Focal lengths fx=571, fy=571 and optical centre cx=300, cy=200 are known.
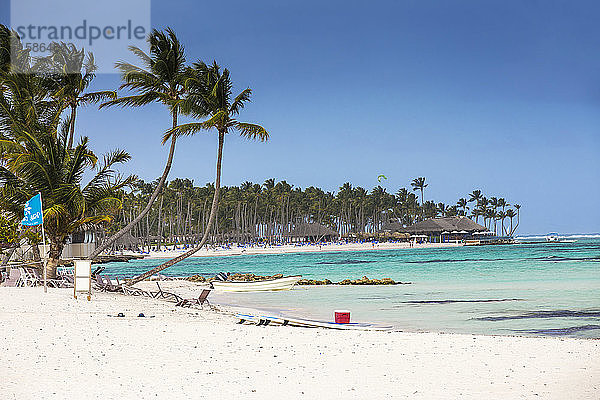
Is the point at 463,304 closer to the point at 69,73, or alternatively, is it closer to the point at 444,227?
the point at 69,73

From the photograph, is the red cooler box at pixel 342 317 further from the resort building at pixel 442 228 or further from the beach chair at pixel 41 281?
the resort building at pixel 442 228

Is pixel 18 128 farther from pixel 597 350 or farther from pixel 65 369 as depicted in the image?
pixel 597 350

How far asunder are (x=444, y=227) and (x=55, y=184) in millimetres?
98665

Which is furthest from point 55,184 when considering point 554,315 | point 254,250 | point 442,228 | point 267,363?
point 442,228

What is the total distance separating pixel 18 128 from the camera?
18.0 m

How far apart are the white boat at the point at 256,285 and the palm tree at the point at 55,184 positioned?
6682 mm

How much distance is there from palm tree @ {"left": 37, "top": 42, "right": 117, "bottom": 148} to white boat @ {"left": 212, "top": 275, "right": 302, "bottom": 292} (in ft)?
26.6

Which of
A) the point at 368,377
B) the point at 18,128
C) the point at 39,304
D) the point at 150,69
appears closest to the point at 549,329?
the point at 368,377

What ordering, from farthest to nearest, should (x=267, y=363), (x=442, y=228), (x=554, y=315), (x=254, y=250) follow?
(x=442, y=228) → (x=254, y=250) → (x=554, y=315) → (x=267, y=363)

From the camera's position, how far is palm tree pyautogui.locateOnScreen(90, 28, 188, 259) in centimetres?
1917

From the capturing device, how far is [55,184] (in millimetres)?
17578

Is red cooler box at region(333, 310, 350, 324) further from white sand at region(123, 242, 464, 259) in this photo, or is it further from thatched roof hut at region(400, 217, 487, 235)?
thatched roof hut at region(400, 217, 487, 235)

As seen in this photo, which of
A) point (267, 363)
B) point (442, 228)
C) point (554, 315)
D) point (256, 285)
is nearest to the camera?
point (267, 363)

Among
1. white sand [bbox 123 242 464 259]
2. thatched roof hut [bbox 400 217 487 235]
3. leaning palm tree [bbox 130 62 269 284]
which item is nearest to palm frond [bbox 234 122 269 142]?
leaning palm tree [bbox 130 62 269 284]
